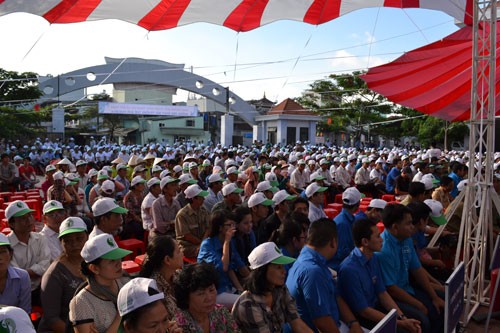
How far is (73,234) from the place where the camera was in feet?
11.2

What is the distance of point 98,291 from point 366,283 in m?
2.16

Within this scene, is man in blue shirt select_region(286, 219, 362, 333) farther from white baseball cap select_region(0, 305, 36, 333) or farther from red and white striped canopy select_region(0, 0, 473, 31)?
red and white striped canopy select_region(0, 0, 473, 31)

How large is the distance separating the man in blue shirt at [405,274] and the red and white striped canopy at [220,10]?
140 inches

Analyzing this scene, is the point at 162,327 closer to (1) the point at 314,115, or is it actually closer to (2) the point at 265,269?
(2) the point at 265,269

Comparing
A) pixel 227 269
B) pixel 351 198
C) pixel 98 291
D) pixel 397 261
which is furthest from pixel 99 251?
pixel 351 198

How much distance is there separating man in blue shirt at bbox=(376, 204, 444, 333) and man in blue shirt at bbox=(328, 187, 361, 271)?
75 cm

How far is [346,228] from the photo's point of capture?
5.00 m

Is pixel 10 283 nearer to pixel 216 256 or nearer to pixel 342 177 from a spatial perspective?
pixel 216 256

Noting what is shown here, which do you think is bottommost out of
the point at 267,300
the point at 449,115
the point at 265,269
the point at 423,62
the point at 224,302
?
the point at 224,302

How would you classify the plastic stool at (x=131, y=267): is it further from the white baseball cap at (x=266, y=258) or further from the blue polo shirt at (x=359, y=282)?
the blue polo shirt at (x=359, y=282)

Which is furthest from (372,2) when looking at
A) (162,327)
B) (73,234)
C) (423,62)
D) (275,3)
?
(162,327)

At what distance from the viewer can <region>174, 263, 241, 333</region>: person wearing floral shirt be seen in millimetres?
2633

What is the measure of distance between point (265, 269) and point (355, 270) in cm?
101

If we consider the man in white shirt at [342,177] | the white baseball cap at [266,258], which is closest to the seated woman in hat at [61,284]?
the white baseball cap at [266,258]
